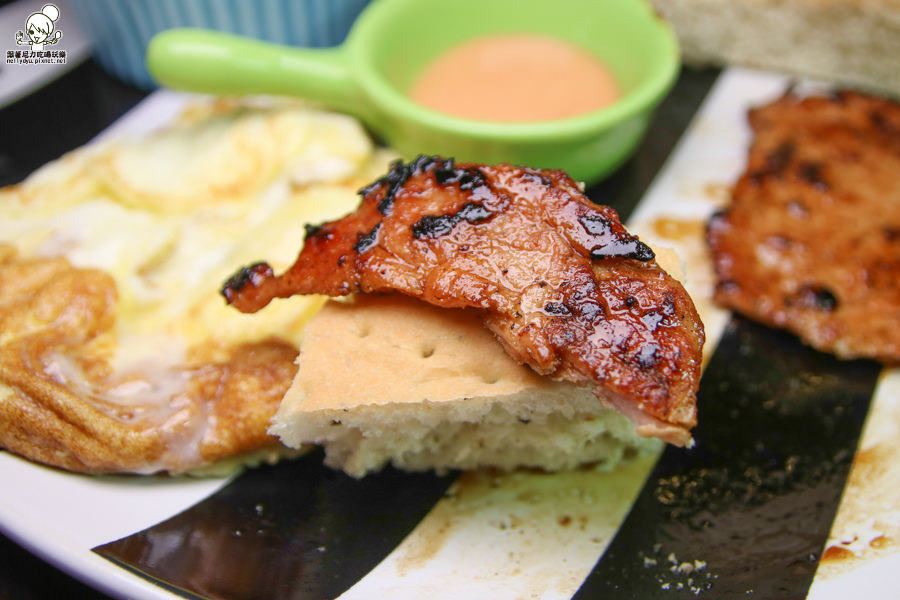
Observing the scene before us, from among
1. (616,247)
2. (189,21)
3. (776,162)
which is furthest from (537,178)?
(189,21)

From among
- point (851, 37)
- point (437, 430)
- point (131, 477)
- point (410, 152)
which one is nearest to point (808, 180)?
point (851, 37)

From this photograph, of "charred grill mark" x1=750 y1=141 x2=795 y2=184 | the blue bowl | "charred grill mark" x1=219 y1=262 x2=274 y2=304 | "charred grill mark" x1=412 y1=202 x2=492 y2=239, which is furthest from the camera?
the blue bowl

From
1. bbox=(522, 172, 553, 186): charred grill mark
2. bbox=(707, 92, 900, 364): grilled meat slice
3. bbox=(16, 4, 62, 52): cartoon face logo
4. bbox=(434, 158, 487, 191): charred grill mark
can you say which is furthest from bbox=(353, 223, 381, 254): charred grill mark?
bbox=(16, 4, 62, 52): cartoon face logo

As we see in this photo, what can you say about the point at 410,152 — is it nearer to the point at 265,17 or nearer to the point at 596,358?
the point at 265,17

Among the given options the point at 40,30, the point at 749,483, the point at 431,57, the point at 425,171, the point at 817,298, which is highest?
the point at 40,30

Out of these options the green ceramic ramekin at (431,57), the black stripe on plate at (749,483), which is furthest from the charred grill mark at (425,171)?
the black stripe on plate at (749,483)

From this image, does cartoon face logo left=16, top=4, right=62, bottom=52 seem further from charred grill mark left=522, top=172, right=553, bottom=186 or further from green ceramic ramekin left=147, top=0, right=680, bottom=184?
charred grill mark left=522, top=172, right=553, bottom=186

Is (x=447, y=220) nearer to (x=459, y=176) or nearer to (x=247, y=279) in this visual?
(x=459, y=176)
